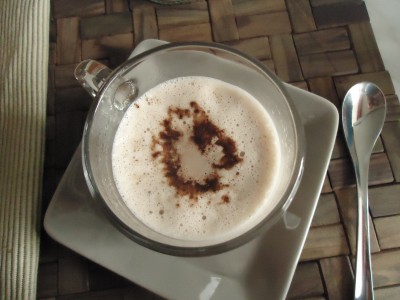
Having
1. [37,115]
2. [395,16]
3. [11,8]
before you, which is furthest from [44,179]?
[395,16]

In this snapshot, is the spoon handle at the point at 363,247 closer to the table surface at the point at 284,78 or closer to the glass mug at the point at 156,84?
the table surface at the point at 284,78

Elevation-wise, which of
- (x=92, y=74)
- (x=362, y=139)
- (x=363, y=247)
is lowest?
(x=363, y=247)

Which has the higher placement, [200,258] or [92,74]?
[92,74]

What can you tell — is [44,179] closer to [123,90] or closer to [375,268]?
[123,90]

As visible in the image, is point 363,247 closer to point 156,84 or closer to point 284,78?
point 284,78

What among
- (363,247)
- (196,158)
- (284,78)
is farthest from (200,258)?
(284,78)

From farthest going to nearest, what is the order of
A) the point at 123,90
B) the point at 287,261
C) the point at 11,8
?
the point at 11,8 → the point at 123,90 → the point at 287,261
